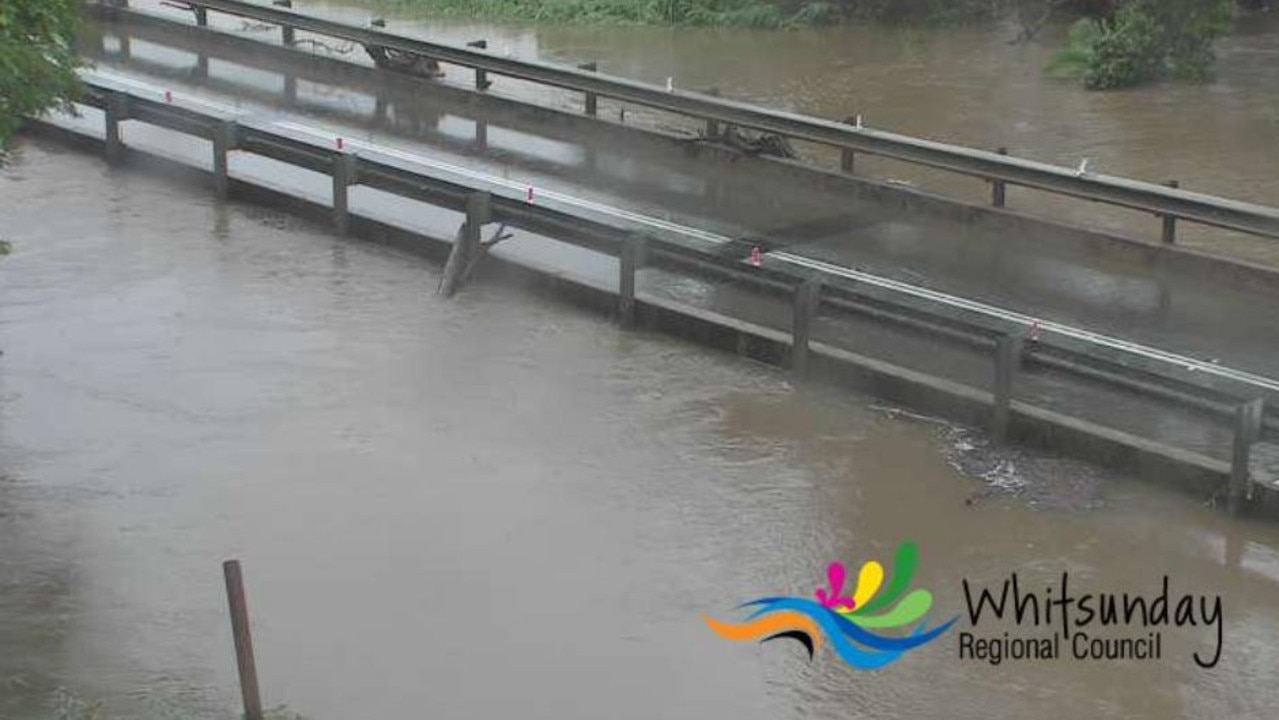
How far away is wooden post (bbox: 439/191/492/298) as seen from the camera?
18031 millimetres

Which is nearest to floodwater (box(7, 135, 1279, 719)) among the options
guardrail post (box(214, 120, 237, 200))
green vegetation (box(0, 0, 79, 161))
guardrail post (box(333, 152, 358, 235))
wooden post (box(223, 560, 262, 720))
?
wooden post (box(223, 560, 262, 720))

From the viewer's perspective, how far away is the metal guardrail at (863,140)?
17094 millimetres

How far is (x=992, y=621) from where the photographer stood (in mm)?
11773

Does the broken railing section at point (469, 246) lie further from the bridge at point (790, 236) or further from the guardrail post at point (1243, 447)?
the guardrail post at point (1243, 447)

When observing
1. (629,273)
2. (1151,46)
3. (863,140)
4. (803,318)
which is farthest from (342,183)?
(1151,46)

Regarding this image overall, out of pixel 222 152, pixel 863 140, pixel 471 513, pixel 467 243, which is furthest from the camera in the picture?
pixel 222 152

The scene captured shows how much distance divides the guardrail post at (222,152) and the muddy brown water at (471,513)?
1.92 metres

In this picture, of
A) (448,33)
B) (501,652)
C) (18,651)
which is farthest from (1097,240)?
(448,33)

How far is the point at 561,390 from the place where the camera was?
15672mm

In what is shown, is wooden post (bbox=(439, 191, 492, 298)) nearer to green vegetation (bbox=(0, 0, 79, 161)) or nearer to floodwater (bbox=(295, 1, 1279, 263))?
green vegetation (bbox=(0, 0, 79, 161))

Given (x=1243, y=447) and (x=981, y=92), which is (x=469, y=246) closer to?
(x=1243, y=447)

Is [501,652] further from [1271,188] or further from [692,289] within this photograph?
[1271,188]

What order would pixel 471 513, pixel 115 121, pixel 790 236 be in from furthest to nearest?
pixel 115 121
pixel 790 236
pixel 471 513

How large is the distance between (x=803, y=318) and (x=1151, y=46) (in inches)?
525
